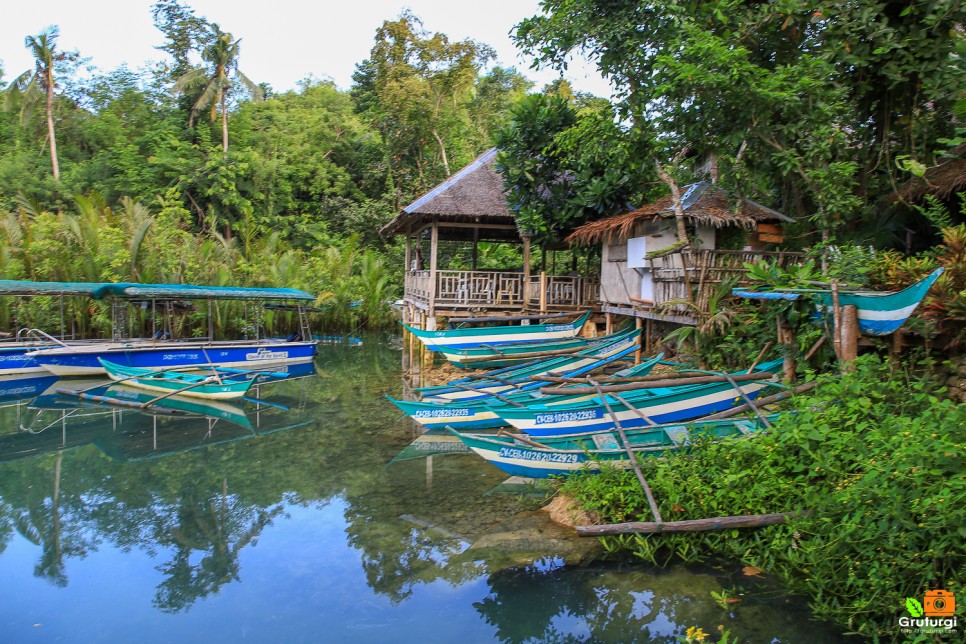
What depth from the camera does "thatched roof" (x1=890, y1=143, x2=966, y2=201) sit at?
9.36 meters

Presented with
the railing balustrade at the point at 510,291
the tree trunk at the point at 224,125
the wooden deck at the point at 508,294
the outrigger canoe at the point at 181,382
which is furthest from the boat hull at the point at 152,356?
the tree trunk at the point at 224,125

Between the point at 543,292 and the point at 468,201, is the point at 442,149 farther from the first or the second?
the point at 543,292

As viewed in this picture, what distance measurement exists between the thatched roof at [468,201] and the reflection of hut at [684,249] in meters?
2.51

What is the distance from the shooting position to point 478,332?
13320 mm

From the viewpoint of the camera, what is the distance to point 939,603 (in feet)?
15.0

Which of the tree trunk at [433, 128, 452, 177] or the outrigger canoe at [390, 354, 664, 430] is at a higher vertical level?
the tree trunk at [433, 128, 452, 177]

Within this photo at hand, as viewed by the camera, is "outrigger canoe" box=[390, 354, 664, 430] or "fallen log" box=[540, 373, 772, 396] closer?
"fallen log" box=[540, 373, 772, 396]

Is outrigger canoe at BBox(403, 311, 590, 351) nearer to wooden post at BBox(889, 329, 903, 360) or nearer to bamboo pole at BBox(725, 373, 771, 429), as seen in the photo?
bamboo pole at BBox(725, 373, 771, 429)

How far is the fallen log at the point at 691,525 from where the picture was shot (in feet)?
19.7

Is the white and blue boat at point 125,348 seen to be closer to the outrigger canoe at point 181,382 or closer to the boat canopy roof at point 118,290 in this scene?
the boat canopy roof at point 118,290

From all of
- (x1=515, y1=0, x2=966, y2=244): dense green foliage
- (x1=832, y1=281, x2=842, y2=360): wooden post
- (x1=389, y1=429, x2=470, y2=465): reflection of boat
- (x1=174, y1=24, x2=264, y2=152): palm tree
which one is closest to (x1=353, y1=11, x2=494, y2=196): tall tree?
(x1=174, y1=24, x2=264, y2=152): palm tree

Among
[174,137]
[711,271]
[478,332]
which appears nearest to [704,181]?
[711,271]

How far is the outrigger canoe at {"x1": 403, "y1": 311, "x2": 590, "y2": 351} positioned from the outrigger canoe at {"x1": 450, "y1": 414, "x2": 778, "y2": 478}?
5.70 meters

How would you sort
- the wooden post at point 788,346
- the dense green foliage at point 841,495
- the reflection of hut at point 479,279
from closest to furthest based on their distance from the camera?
1. the dense green foliage at point 841,495
2. the wooden post at point 788,346
3. the reflection of hut at point 479,279
